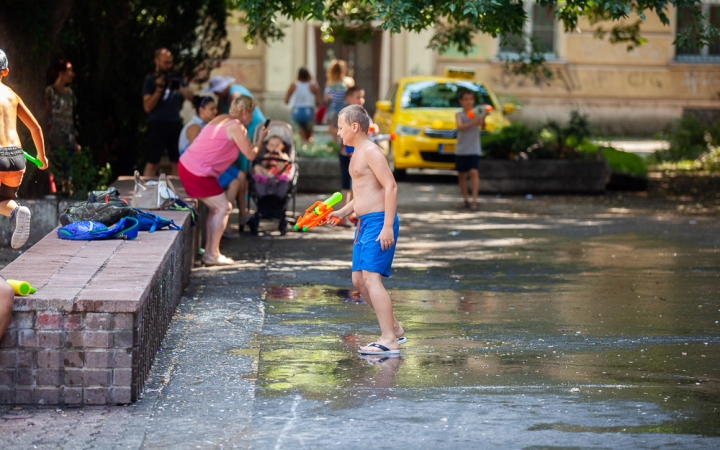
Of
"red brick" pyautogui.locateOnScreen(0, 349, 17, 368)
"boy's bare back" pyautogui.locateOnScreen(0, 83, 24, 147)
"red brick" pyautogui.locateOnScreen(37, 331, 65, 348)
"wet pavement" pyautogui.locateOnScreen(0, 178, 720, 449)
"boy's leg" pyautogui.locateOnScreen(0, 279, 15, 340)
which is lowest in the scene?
"wet pavement" pyautogui.locateOnScreen(0, 178, 720, 449)

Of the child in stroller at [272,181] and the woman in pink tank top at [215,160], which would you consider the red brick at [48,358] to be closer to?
the woman in pink tank top at [215,160]

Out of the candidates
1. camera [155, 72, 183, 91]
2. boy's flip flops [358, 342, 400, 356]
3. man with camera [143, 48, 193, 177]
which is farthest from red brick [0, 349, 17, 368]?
camera [155, 72, 183, 91]

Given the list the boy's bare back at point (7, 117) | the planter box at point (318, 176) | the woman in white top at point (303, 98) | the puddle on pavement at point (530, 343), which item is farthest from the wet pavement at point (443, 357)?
the woman in white top at point (303, 98)

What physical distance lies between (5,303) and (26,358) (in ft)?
1.02

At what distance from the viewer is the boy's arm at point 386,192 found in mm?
7246

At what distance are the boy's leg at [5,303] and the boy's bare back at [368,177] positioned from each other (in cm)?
242

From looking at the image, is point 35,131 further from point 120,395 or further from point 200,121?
point 120,395

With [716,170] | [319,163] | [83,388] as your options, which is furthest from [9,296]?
[716,170]

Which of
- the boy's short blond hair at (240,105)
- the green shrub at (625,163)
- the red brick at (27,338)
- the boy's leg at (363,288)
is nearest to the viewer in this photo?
the red brick at (27,338)

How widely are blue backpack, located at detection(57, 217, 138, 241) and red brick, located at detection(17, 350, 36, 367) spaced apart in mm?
2221

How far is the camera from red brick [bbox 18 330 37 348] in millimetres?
5871

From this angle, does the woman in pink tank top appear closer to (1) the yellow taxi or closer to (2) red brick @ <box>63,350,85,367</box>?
(2) red brick @ <box>63,350,85,367</box>

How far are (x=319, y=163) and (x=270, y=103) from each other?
9.94 m

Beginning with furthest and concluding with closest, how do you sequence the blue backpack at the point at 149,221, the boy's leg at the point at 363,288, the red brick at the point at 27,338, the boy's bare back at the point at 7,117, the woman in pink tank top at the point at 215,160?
the woman in pink tank top at the point at 215,160 → the boy's bare back at the point at 7,117 → the blue backpack at the point at 149,221 → the boy's leg at the point at 363,288 → the red brick at the point at 27,338
